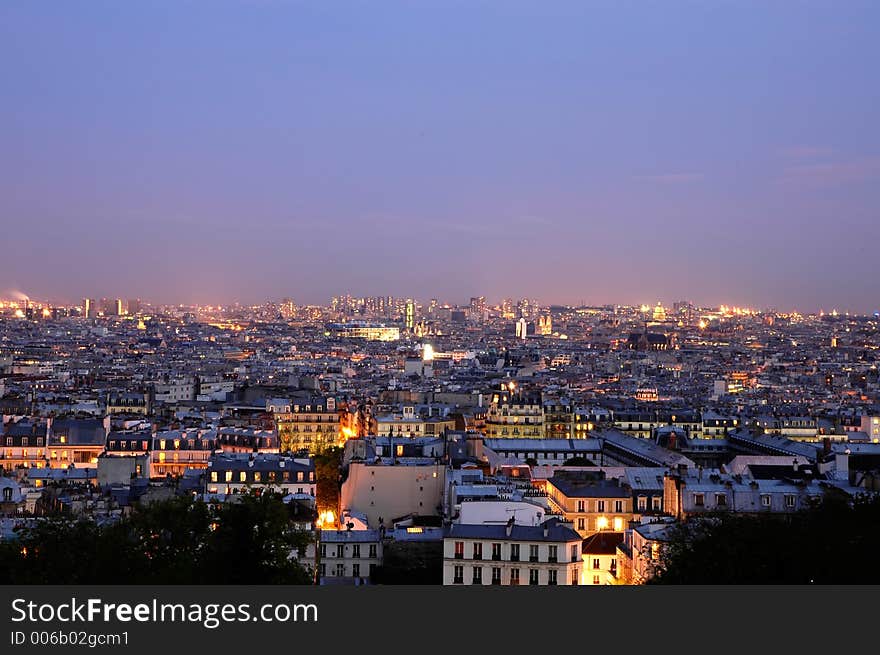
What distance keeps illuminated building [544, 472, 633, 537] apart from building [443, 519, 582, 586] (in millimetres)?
3588

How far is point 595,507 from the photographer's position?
2966 cm

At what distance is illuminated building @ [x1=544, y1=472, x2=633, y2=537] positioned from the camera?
29.3m

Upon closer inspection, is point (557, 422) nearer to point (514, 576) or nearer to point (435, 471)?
point (435, 471)

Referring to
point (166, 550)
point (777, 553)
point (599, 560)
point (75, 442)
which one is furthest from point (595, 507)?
point (75, 442)

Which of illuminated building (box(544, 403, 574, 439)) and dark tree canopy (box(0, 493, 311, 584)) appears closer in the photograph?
dark tree canopy (box(0, 493, 311, 584))

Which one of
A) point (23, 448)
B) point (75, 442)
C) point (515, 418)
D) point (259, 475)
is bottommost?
point (23, 448)

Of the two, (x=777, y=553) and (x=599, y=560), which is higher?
(x=777, y=553)

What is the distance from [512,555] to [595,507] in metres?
5.14

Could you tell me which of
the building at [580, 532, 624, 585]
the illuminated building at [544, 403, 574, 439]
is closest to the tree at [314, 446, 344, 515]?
the building at [580, 532, 624, 585]

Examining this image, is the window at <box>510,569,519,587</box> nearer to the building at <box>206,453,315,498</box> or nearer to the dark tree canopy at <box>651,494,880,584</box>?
the dark tree canopy at <box>651,494,880,584</box>

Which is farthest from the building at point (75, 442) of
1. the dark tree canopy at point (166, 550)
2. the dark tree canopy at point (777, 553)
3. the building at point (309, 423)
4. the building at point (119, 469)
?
the dark tree canopy at point (777, 553)

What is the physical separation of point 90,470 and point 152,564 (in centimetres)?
1797
